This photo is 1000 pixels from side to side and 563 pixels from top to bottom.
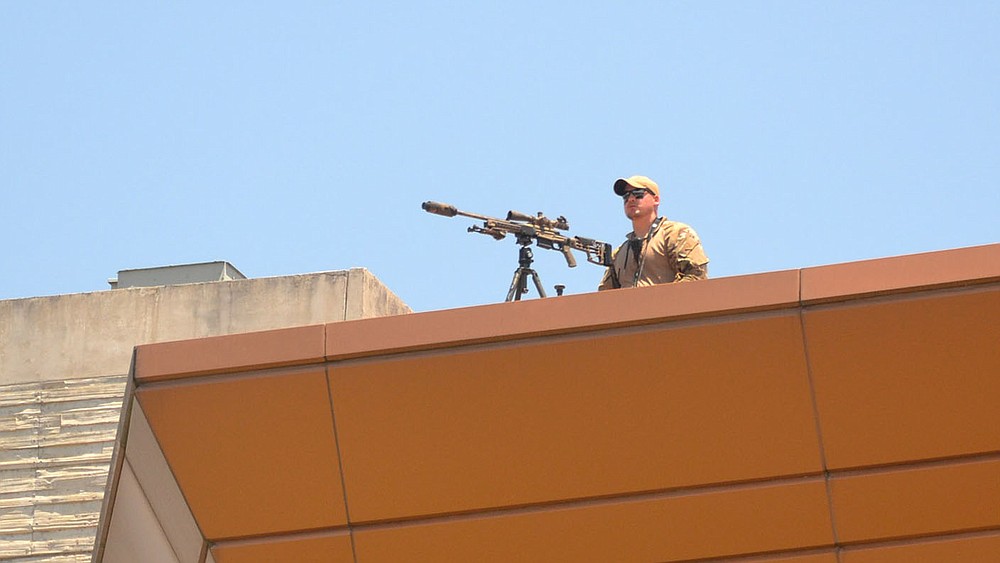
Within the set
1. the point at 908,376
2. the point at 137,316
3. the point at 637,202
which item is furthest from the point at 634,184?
the point at 137,316

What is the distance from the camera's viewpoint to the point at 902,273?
8.34m

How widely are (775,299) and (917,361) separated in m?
0.78

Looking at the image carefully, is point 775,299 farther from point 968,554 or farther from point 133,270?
point 133,270

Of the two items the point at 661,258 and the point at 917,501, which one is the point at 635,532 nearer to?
the point at 917,501

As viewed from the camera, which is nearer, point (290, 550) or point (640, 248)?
point (290, 550)

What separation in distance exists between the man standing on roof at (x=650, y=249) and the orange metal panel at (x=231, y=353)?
1.80 meters

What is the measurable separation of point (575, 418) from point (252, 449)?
1.78m

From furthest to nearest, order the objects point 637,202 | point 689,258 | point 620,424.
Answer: point 637,202
point 689,258
point 620,424

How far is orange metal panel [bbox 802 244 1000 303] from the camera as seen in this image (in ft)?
27.0

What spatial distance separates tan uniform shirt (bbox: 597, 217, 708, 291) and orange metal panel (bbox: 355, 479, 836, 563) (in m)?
1.30

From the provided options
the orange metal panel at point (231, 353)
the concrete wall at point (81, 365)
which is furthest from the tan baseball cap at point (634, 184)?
the concrete wall at point (81, 365)

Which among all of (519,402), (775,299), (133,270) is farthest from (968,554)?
(133,270)

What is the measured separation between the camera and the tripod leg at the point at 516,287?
1053 cm

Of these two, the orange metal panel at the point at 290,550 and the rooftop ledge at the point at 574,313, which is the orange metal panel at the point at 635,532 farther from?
the rooftop ledge at the point at 574,313
